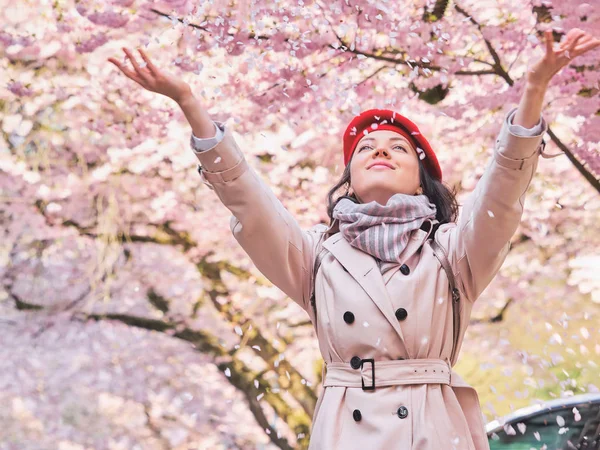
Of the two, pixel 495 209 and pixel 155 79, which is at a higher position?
pixel 155 79

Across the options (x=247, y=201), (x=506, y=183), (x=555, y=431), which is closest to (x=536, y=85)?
(x=506, y=183)

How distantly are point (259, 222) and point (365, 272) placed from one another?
335 mm

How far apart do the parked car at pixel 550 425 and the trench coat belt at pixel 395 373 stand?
2051 mm

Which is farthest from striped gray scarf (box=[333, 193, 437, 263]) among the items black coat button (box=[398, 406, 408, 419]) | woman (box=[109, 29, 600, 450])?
black coat button (box=[398, 406, 408, 419])

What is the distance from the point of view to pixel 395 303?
7.41ft

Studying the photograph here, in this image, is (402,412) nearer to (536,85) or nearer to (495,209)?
(495,209)

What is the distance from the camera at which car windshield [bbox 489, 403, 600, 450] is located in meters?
4.09

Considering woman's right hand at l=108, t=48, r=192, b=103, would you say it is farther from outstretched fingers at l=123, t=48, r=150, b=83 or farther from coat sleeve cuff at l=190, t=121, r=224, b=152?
coat sleeve cuff at l=190, t=121, r=224, b=152

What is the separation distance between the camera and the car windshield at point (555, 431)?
13.4ft

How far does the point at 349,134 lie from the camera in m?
2.75

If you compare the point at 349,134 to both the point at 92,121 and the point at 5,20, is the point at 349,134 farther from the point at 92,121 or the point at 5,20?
the point at 5,20

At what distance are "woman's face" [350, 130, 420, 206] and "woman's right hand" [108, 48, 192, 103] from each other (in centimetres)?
63

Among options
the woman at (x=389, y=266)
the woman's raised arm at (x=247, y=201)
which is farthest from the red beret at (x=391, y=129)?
the woman's raised arm at (x=247, y=201)

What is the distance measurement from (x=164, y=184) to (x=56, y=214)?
40.6 inches
